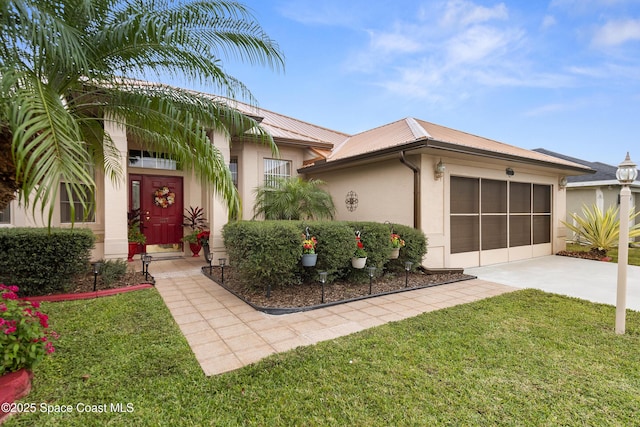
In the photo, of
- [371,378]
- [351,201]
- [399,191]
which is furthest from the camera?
[351,201]

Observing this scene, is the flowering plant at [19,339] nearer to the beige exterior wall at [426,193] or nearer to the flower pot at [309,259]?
the flower pot at [309,259]

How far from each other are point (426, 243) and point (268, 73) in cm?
464

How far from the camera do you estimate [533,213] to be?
9367 mm

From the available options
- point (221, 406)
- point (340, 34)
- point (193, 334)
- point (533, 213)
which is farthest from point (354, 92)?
point (221, 406)

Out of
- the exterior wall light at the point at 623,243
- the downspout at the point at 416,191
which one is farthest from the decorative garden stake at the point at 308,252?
the exterior wall light at the point at 623,243

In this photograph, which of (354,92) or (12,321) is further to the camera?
(354,92)

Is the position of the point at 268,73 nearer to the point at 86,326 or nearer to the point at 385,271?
the point at 86,326

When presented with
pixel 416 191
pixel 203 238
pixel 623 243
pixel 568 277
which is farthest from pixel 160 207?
pixel 568 277

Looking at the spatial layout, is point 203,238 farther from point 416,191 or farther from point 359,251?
point 416,191

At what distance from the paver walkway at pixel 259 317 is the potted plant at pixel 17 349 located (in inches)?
50.6

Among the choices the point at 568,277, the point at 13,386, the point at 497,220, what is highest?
the point at 497,220

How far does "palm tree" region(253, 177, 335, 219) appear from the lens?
7.65 m

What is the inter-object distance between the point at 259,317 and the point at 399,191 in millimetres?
4568

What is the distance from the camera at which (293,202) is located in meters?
7.69
